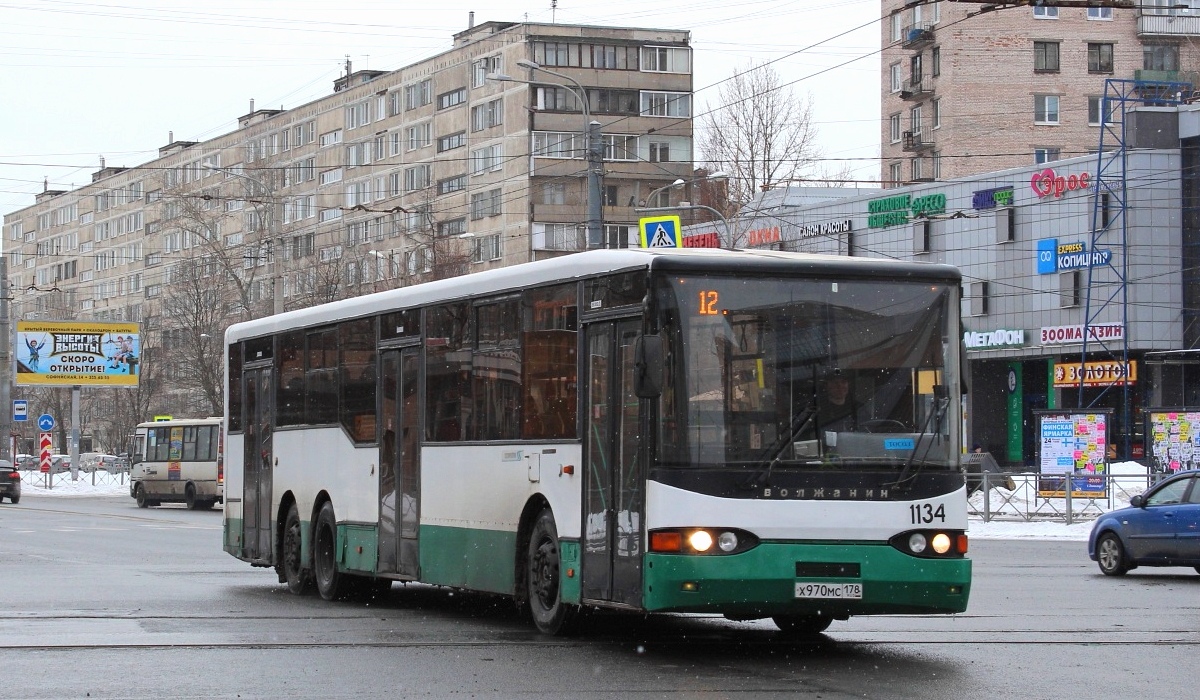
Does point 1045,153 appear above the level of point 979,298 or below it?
above

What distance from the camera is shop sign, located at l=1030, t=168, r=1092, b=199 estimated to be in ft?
182

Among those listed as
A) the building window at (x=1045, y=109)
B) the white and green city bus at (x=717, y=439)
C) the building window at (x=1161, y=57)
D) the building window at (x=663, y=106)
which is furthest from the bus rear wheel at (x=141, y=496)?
the building window at (x=1161, y=57)

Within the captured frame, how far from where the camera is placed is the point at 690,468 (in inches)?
457

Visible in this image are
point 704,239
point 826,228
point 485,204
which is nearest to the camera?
point 826,228

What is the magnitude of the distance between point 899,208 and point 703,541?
51.6 m

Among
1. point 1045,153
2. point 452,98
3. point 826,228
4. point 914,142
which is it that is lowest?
point 826,228

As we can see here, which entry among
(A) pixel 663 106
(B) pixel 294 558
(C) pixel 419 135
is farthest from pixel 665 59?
(B) pixel 294 558

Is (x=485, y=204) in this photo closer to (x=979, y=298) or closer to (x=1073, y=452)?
(x=979, y=298)

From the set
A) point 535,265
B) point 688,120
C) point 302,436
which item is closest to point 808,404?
point 535,265

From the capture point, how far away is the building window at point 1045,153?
73.8 m

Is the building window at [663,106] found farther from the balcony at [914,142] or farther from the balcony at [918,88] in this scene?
the balcony at [918,88]

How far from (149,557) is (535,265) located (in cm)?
1294

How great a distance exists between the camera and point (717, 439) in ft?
38.4

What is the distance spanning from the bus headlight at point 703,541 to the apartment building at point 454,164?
58803 millimetres
